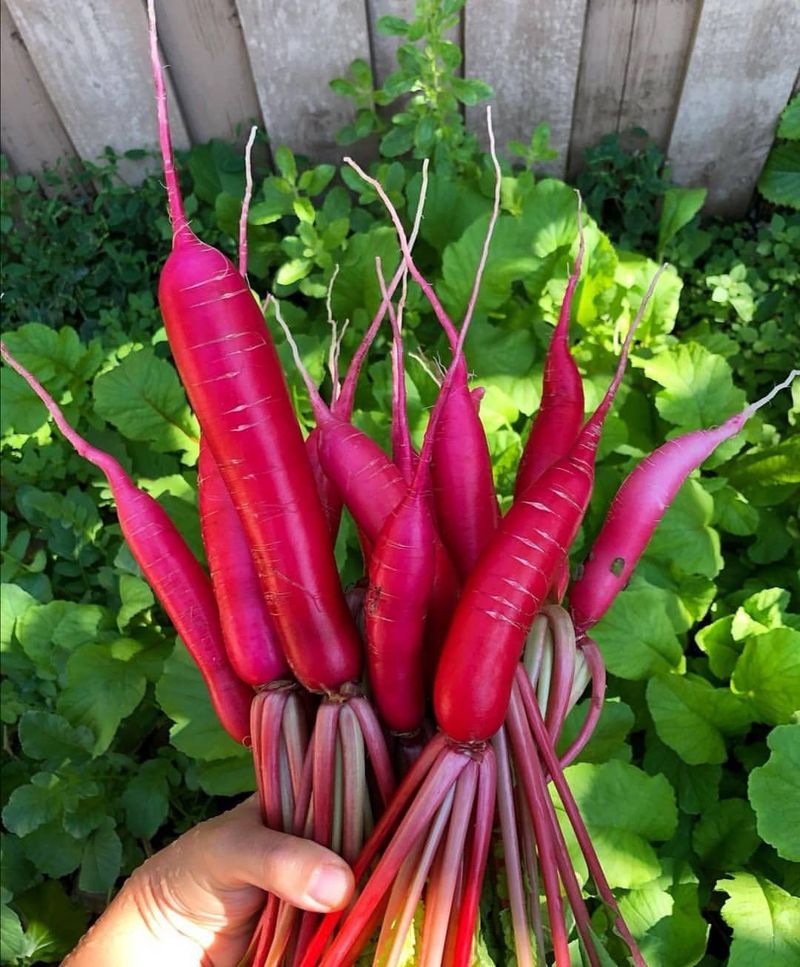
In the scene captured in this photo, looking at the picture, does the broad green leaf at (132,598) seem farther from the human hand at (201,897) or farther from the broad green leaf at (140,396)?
the human hand at (201,897)

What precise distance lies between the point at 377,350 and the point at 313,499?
44.1 inches

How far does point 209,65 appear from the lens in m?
2.00

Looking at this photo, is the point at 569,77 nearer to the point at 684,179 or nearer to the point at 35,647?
the point at 684,179

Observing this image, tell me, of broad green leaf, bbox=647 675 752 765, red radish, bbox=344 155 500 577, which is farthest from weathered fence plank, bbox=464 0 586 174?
broad green leaf, bbox=647 675 752 765

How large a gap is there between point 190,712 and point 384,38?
1577 millimetres

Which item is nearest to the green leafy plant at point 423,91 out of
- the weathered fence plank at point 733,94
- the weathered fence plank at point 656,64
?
the weathered fence plank at point 656,64

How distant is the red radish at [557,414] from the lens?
0.98 m

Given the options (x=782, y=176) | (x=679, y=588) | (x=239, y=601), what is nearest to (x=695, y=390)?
(x=679, y=588)

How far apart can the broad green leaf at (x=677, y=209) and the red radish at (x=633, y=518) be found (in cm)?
115

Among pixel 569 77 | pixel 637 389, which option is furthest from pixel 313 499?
pixel 569 77

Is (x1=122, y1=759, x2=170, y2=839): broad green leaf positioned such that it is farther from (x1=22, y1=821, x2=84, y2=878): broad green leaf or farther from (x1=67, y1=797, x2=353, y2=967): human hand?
(x1=67, y1=797, x2=353, y2=967): human hand

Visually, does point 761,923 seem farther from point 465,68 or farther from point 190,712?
point 465,68

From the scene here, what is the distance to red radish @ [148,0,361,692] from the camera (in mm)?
764

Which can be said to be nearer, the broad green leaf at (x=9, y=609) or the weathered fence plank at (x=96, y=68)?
the broad green leaf at (x=9, y=609)
